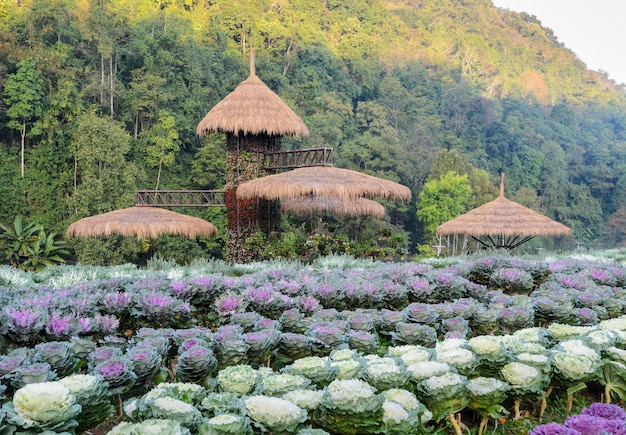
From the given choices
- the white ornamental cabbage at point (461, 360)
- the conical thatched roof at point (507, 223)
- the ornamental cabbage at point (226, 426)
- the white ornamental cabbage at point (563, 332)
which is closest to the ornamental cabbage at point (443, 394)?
the white ornamental cabbage at point (461, 360)

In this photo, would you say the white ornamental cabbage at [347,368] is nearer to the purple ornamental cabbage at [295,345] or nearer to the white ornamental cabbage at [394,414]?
the white ornamental cabbage at [394,414]

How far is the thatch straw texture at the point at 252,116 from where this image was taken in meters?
13.8

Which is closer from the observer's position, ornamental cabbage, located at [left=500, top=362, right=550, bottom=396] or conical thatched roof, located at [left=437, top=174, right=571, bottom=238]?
ornamental cabbage, located at [left=500, top=362, right=550, bottom=396]

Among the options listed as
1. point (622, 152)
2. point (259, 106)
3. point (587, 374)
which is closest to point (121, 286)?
point (587, 374)

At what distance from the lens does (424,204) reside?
31.7 metres

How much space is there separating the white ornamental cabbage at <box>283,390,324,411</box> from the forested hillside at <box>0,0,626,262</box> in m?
19.4

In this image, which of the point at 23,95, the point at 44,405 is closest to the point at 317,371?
the point at 44,405

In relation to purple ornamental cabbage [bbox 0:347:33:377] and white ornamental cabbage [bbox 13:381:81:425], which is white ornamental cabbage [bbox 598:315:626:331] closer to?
white ornamental cabbage [bbox 13:381:81:425]

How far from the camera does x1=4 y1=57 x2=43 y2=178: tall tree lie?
21.1 metres

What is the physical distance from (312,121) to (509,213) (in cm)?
1622

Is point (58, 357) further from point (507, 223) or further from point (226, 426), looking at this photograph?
point (507, 223)

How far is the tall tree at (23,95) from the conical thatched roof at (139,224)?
29.8 feet

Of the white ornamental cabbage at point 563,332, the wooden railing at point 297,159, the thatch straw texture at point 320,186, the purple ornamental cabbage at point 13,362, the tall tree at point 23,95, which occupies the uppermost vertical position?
the tall tree at point 23,95

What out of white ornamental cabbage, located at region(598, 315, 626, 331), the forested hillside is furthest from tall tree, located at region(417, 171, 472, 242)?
white ornamental cabbage, located at region(598, 315, 626, 331)
